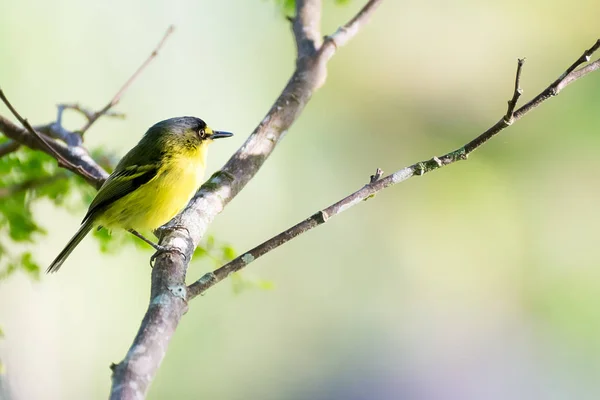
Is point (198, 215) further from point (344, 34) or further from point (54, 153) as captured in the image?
point (344, 34)

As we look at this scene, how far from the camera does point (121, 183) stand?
3.44m

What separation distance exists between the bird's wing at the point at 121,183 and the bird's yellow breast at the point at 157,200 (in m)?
0.03

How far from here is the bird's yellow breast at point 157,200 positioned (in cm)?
350

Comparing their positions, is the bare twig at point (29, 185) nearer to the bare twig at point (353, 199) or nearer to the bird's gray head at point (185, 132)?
the bird's gray head at point (185, 132)

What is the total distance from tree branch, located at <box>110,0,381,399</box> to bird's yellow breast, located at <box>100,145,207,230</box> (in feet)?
0.81

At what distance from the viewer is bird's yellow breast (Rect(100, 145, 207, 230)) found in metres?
3.50

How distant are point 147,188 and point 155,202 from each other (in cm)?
10

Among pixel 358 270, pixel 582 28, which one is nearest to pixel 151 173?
pixel 358 270

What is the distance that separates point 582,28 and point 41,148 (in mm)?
6629

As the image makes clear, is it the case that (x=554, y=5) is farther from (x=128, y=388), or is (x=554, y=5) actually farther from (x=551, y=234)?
(x=128, y=388)

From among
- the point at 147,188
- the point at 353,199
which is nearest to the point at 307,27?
the point at 147,188

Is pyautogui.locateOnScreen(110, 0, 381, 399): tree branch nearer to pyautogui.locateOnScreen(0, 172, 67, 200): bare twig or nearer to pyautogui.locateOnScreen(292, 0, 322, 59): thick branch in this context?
pyautogui.locateOnScreen(292, 0, 322, 59): thick branch

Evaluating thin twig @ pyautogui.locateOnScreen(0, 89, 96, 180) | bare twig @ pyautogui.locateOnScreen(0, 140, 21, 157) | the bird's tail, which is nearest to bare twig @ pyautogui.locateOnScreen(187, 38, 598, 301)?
thin twig @ pyautogui.locateOnScreen(0, 89, 96, 180)

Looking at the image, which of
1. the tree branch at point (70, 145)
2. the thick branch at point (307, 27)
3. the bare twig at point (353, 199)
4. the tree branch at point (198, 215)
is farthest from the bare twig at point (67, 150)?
the thick branch at point (307, 27)
